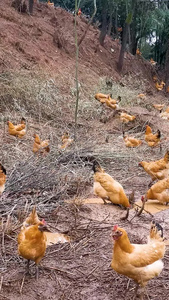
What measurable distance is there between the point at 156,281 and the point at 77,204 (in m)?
1.72

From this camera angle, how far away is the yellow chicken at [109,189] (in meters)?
5.08

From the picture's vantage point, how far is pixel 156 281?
11.5 ft

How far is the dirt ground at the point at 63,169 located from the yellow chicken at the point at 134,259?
29 centimetres

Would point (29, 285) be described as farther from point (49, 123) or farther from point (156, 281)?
point (49, 123)

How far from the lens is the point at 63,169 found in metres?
6.38

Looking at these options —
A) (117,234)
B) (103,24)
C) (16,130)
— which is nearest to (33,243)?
(117,234)

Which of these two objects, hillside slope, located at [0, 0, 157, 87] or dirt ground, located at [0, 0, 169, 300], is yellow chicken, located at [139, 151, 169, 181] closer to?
dirt ground, located at [0, 0, 169, 300]

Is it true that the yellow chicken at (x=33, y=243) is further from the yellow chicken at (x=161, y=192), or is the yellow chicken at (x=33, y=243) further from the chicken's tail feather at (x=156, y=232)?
the yellow chicken at (x=161, y=192)

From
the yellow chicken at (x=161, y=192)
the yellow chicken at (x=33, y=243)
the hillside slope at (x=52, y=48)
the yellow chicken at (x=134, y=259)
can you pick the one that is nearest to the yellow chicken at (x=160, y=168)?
the yellow chicken at (x=161, y=192)

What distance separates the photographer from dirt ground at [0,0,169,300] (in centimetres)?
Answer: 345

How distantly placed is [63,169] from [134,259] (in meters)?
3.43

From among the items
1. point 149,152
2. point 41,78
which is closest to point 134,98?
point 41,78

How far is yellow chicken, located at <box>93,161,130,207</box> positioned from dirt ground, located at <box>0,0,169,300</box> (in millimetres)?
161

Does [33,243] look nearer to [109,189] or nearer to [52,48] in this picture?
[109,189]
